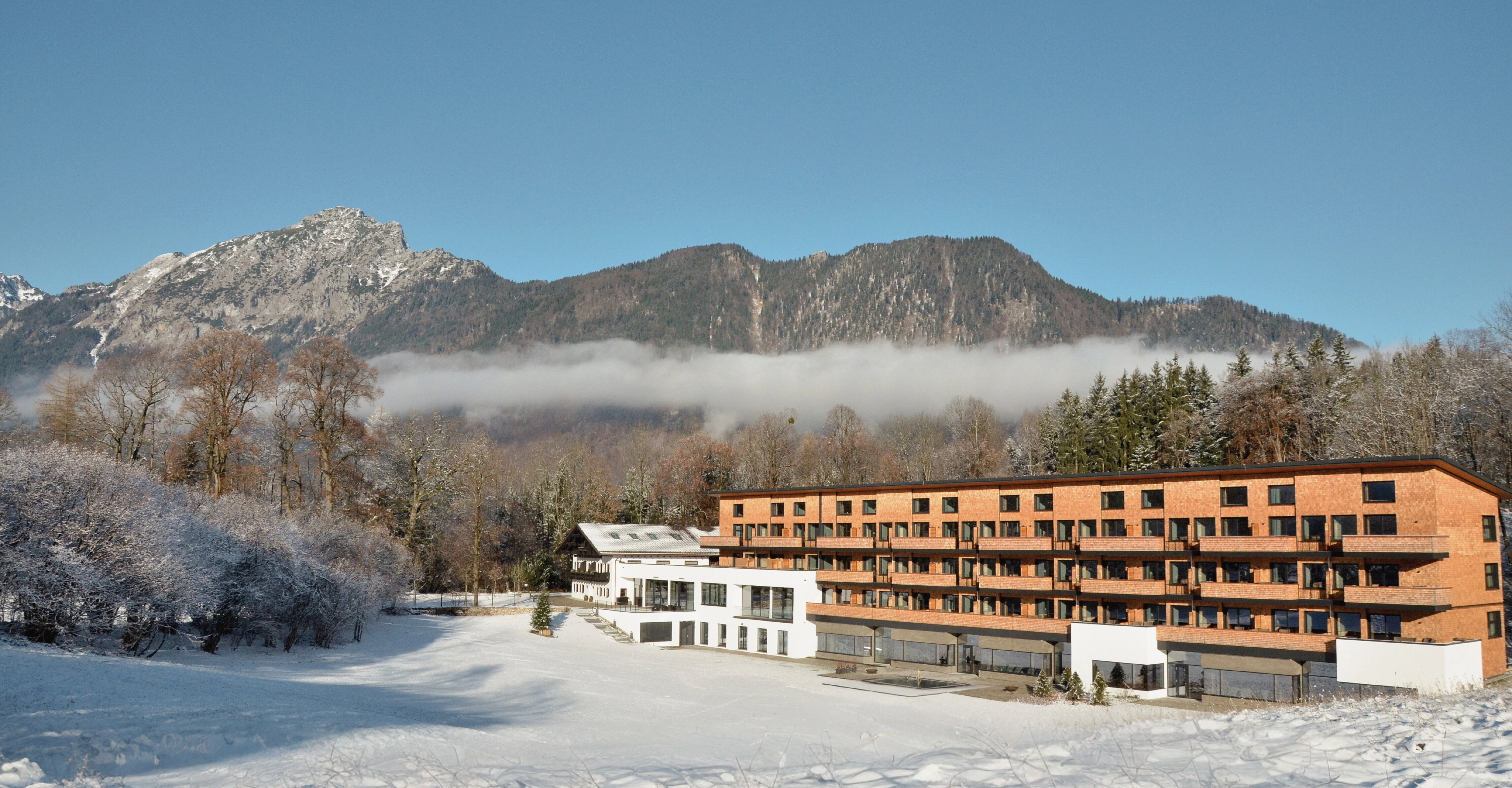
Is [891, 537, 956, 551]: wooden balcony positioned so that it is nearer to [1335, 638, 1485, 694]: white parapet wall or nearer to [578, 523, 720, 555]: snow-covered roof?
[1335, 638, 1485, 694]: white parapet wall

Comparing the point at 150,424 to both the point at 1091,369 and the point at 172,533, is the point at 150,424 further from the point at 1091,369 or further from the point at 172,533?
the point at 1091,369

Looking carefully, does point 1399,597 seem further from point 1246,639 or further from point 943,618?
point 943,618

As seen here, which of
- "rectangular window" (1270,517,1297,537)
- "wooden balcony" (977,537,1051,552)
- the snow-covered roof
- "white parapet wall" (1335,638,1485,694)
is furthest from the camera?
the snow-covered roof

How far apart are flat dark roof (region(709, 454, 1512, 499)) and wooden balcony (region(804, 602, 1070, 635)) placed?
716 cm

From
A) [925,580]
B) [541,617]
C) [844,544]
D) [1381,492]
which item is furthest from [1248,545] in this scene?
[541,617]

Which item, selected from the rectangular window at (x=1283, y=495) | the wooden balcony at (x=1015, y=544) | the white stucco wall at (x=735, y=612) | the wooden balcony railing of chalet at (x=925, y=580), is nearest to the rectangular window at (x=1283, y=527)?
the rectangular window at (x=1283, y=495)

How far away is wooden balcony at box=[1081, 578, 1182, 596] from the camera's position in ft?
136

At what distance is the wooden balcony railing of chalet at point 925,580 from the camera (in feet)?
164

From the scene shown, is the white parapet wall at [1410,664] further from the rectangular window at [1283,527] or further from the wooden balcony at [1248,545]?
the rectangular window at [1283,527]

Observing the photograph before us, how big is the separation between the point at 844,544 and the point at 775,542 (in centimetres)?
646

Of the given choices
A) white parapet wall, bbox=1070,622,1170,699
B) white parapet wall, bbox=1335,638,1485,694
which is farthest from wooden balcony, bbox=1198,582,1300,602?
white parapet wall, bbox=1070,622,1170,699

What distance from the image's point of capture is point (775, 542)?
61.1 metres

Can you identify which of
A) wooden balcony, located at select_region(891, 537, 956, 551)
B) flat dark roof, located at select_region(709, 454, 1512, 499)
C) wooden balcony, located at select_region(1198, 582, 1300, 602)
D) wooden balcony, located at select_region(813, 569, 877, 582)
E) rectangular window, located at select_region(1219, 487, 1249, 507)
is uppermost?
flat dark roof, located at select_region(709, 454, 1512, 499)

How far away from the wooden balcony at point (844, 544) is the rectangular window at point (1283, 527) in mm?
22395
